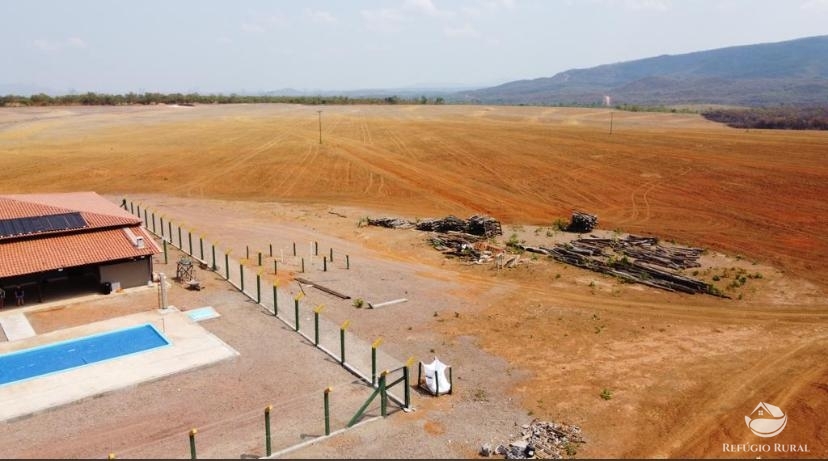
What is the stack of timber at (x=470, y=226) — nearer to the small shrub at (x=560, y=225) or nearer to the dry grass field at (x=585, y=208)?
the dry grass field at (x=585, y=208)

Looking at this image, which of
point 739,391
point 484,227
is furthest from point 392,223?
point 739,391

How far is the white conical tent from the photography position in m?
Answer: 16.2

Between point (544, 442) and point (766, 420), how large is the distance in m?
5.85

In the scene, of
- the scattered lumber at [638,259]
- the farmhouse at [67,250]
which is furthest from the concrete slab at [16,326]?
the scattered lumber at [638,259]

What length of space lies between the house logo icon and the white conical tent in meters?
7.57

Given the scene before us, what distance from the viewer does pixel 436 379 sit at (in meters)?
16.2

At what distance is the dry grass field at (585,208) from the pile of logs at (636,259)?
1.02 m

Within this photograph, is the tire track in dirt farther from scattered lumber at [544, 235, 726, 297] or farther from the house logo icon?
scattered lumber at [544, 235, 726, 297]

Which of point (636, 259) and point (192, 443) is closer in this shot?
point (192, 443)

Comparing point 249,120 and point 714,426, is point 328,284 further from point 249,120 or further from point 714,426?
point 249,120

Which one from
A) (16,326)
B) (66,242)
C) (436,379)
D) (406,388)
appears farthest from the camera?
(66,242)

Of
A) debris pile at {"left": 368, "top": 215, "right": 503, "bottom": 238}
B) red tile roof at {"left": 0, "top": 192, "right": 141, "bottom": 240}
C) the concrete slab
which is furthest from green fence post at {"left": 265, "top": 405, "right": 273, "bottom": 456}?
debris pile at {"left": 368, "top": 215, "right": 503, "bottom": 238}

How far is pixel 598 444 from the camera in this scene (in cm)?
1393

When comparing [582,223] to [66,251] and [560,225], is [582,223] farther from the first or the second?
[66,251]
